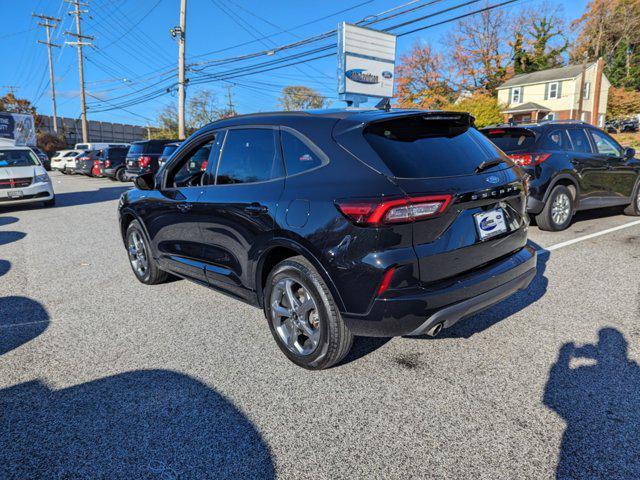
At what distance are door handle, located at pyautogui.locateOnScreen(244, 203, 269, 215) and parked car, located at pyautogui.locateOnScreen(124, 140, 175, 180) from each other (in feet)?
56.1

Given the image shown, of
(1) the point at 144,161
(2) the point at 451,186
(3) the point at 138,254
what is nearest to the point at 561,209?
(2) the point at 451,186

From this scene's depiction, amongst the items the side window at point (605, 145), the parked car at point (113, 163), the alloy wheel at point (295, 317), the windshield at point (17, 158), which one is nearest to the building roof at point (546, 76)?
the parked car at point (113, 163)

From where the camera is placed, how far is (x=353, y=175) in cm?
270

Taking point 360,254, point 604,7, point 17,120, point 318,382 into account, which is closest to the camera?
point 360,254

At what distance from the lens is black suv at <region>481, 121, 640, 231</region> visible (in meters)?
6.75

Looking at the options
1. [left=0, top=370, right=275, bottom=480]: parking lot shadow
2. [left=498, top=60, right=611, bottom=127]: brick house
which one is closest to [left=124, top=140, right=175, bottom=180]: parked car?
[left=0, top=370, right=275, bottom=480]: parking lot shadow

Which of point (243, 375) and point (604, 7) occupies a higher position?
point (604, 7)

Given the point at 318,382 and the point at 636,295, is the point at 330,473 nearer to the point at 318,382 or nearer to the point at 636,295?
the point at 318,382

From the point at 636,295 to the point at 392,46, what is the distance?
20.0 m

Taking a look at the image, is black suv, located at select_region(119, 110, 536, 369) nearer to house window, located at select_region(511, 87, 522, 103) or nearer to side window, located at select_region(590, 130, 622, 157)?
side window, located at select_region(590, 130, 622, 157)

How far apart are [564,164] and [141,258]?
20.2ft

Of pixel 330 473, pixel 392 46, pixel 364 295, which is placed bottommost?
pixel 330 473

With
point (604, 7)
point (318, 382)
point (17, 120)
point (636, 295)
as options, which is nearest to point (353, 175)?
point (318, 382)

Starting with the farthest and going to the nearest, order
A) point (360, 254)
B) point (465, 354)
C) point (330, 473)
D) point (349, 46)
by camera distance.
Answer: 1. point (349, 46)
2. point (465, 354)
3. point (360, 254)
4. point (330, 473)
